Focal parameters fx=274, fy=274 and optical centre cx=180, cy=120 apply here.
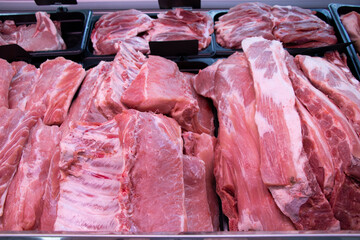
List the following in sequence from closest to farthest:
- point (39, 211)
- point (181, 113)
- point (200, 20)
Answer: point (39, 211) → point (181, 113) → point (200, 20)

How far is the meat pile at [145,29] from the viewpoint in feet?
10.2

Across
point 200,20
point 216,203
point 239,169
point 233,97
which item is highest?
point 200,20

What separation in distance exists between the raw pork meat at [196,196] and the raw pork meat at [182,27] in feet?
5.54

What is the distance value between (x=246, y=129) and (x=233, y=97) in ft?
0.97

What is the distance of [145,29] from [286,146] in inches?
86.1

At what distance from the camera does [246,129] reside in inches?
77.8

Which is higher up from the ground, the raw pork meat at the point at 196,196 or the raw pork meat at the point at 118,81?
the raw pork meat at the point at 118,81

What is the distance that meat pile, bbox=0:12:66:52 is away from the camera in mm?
3122

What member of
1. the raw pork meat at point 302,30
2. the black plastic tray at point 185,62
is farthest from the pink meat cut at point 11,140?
the raw pork meat at point 302,30

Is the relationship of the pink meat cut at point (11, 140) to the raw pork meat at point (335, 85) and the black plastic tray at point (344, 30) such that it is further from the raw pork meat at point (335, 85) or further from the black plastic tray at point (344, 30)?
the black plastic tray at point (344, 30)

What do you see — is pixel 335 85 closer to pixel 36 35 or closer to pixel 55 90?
pixel 55 90

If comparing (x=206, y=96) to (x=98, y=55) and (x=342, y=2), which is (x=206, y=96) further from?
(x=342, y=2)

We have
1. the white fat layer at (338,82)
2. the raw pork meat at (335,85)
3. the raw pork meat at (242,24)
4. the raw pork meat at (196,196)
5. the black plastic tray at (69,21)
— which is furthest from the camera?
the black plastic tray at (69,21)

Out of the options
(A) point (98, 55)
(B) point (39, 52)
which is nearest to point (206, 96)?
(A) point (98, 55)
